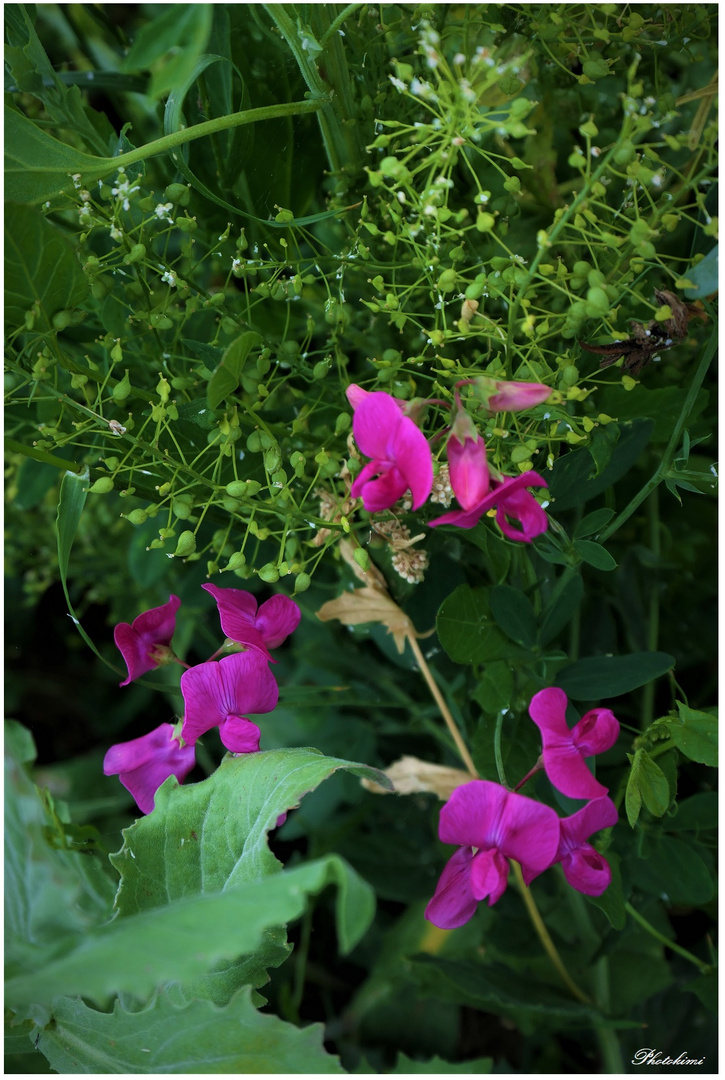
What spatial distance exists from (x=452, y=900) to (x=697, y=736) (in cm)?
15

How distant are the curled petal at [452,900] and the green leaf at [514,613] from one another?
129 mm

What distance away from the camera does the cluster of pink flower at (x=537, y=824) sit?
0.43 meters

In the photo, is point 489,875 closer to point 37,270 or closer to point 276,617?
point 276,617

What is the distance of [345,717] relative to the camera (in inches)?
30.5

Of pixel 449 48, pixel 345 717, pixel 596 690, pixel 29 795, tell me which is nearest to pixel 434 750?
pixel 345 717

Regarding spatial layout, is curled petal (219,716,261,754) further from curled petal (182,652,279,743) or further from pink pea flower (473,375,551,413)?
pink pea flower (473,375,551,413)

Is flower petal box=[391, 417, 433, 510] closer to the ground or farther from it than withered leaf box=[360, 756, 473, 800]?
farther from it

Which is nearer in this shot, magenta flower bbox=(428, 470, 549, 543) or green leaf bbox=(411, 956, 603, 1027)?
magenta flower bbox=(428, 470, 549, 543)

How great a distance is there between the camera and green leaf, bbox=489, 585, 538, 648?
1.55 feet

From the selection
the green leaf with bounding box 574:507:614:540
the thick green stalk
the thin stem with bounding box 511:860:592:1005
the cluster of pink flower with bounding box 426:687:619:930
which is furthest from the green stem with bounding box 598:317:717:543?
the thin stem with bounding box 511:860:592:1005

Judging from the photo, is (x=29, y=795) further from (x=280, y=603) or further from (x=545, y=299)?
(x=545, y=299)

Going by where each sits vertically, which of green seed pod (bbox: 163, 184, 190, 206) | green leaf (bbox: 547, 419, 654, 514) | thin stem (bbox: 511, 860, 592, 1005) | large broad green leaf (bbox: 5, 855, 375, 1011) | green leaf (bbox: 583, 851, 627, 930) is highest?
green seed pod (bbox: 163, 184, 190, 206)

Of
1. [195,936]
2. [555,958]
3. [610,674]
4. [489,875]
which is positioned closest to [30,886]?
[195,936]

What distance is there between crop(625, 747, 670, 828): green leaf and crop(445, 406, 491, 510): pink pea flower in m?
0.18
